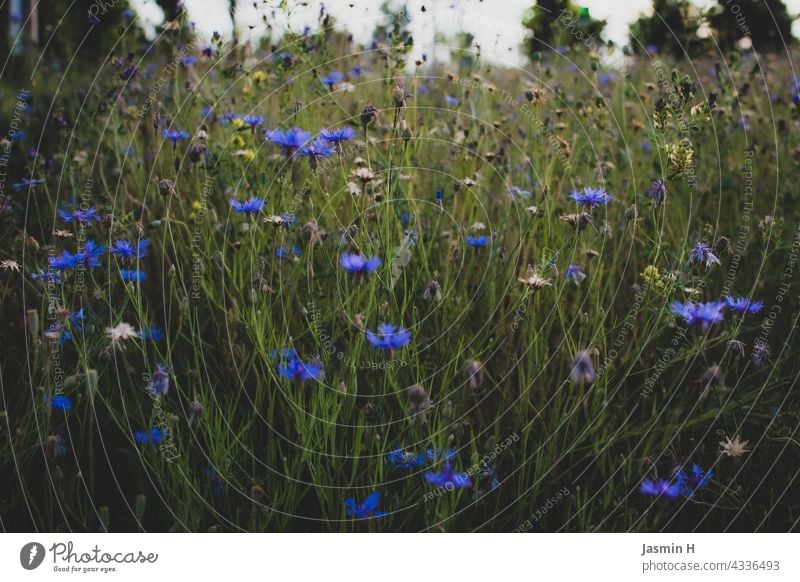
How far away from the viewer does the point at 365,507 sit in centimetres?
114

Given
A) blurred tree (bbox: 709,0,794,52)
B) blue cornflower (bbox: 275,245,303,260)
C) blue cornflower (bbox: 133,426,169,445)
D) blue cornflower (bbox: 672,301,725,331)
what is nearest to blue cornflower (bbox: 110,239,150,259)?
blue cornflower (bbox: 275,245,303,260)

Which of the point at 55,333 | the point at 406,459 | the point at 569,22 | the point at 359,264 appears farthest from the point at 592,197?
the point at 55,333

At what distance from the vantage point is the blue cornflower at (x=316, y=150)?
140 cm

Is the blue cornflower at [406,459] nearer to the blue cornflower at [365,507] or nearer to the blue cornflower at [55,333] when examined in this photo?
the blue cornflower at [365,507]

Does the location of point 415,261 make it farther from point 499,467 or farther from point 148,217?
point 148,217

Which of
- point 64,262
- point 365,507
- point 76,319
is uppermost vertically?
point 64,262

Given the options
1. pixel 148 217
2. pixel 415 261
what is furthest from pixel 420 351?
pixel 148 217

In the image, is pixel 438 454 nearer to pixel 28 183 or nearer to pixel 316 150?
pixel 316 150

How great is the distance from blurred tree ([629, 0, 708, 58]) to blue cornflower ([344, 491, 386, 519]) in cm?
116

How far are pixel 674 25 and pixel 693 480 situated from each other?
2.11 m

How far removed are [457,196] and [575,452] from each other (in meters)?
0.69

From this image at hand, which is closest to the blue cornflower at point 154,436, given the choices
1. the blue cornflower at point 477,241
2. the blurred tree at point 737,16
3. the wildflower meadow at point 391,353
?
the wildflower meadow at point 391,353

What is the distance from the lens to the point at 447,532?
119 centimetres
